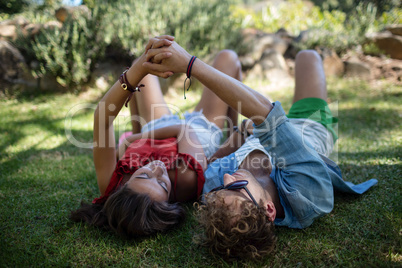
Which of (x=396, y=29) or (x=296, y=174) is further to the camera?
(x=396, y=29)

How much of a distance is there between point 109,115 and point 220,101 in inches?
59.7

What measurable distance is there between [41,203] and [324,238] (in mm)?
2432

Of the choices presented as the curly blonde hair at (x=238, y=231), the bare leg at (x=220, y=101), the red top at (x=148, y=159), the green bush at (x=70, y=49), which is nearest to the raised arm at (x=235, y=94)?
the curly blonde hair at (x=238, y=231)

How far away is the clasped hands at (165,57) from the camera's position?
228cm

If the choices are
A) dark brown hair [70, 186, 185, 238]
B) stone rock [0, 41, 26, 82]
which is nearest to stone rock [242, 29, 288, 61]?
stone rock [0, 41, 26, 82]

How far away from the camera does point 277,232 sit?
216cm

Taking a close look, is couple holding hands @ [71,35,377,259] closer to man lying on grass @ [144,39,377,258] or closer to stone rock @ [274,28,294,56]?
man lying on grass @ [144,39,377,258]

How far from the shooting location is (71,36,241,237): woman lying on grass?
2.14m

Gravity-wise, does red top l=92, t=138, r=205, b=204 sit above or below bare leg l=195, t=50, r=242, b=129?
below

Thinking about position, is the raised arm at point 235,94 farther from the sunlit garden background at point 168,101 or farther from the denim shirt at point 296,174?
the sunlit garden background at point 168,101

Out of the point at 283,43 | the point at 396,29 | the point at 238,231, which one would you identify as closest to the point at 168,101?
the point at 283,43

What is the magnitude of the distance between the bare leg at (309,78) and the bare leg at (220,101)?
78 cm

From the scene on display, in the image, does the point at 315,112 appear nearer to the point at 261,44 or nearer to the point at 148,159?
the point at 148,159

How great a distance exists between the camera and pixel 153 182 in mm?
2307
